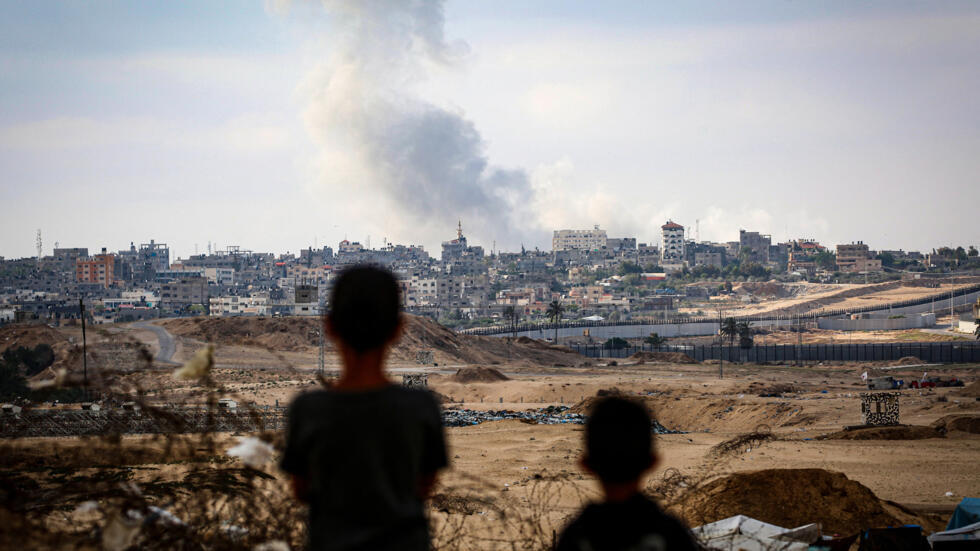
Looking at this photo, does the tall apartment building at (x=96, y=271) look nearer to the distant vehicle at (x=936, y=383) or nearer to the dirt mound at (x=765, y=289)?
the dirt mound at (x=765, y=289)

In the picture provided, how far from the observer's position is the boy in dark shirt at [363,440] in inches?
104

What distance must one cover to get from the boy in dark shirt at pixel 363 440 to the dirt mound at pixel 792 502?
8884mm

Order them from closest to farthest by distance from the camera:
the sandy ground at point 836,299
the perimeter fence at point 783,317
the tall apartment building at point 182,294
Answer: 1. the perimeter fence at point 783,317
2. the tall apartment building at point 182,294
3. the sandy ground at point 836,299

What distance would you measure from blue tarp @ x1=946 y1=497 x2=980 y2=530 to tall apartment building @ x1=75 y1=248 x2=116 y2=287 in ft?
647

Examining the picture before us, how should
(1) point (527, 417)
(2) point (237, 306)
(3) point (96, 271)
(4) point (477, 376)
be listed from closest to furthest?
(1) point (527, 417) → (4) point (477, 376) → (2) point (237, 306) → (3) point (96, 271)

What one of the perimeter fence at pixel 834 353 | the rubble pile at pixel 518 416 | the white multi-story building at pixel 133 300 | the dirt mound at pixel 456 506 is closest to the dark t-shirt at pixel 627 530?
the dirt mound at pixel 456 506

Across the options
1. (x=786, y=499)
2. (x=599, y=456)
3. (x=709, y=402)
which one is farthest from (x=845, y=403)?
(x=599, y=456)

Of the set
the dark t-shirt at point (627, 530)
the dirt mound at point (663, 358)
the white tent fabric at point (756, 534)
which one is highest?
the dark t-shirt at point (627, 530)

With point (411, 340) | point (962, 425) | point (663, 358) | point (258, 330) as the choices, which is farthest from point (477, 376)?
point (962, 425)

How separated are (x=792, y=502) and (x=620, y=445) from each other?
9.77 meters

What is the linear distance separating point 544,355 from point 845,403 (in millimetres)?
46402

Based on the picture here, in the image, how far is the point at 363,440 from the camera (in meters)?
2.63

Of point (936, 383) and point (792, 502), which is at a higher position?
point (792, 502)

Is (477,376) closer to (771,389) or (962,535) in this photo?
(771,389)
